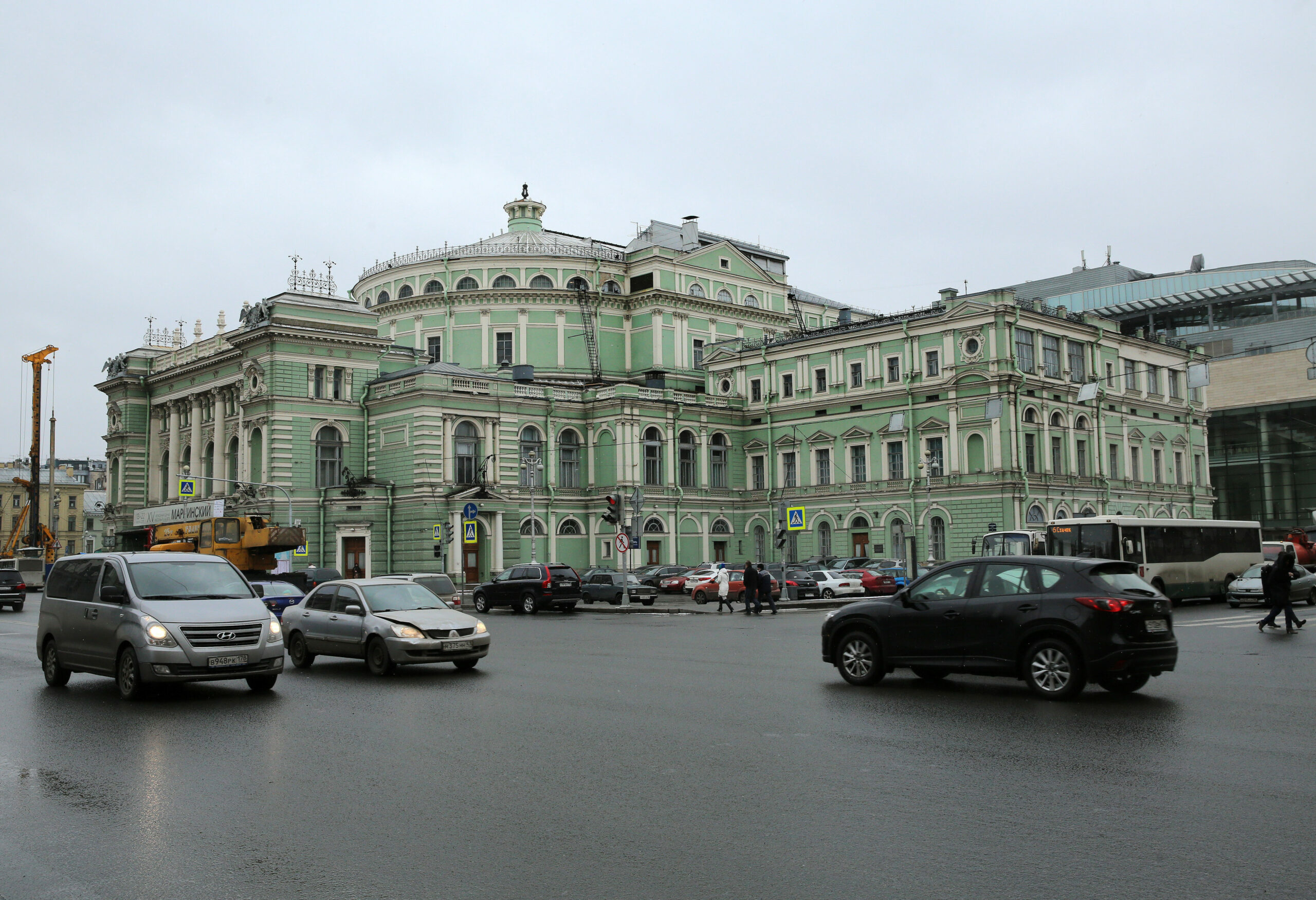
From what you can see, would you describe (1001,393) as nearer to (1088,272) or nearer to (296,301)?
(296,301)

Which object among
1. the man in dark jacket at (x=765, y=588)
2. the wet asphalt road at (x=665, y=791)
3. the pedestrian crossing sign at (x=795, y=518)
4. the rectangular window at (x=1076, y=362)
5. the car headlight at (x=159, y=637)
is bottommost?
the wet asphalt road at (x=665, y=791)

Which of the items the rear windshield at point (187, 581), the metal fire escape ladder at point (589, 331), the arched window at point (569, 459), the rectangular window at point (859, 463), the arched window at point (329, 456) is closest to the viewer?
the rear windshield at point (187, 581)

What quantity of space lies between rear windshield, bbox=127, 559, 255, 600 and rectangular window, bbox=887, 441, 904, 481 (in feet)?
161

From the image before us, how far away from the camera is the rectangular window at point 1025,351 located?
58.3 m

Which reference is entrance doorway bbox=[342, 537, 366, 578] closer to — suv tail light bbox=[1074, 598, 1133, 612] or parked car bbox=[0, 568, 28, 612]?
parked car bbox=[0, 568, 28, 612]

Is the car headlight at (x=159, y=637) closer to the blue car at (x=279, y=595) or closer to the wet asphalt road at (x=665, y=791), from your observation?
the wet asphalt road at (x=665, y=791)

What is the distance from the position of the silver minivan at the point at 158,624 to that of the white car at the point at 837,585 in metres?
31.0

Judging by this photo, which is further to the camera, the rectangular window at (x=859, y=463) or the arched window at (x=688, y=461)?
the arched window at (x=688, y=461)

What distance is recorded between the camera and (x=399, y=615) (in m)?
17.9

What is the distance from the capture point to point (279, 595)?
92.9 ft

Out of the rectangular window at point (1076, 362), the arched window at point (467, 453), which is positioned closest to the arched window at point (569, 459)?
the arched window at point (467, 453)

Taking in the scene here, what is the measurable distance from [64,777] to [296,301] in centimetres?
5228

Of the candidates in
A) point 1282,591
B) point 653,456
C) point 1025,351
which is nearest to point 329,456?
point 653,456

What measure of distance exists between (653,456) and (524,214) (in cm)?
2551
